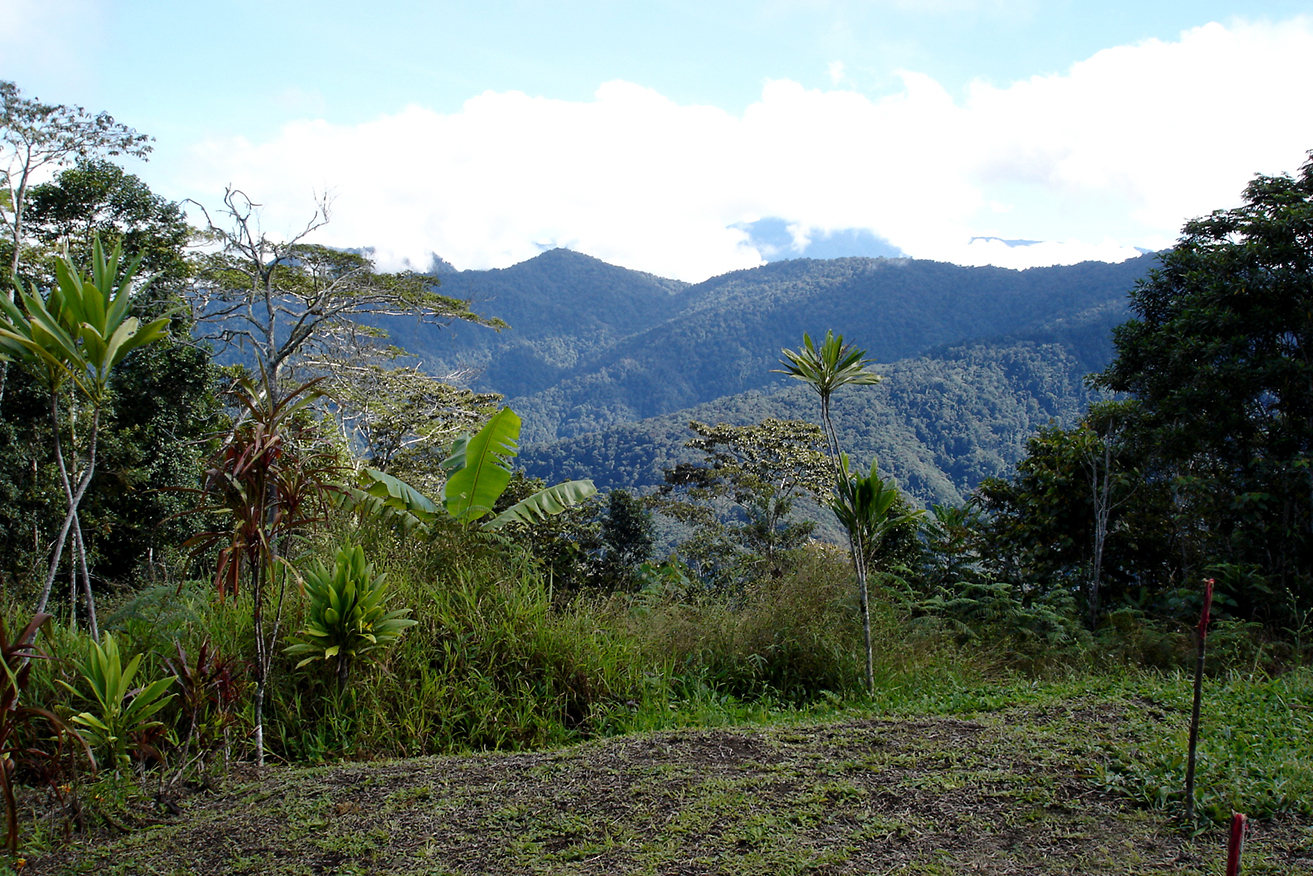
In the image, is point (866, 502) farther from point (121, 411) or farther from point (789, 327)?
point (789, 327)

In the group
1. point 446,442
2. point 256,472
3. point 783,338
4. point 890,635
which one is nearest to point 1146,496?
point 890,635

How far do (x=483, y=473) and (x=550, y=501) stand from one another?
80 centimetres

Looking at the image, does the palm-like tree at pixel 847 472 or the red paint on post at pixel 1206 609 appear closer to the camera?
the red paint on post at pixel 1206 609

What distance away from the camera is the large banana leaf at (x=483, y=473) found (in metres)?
6.35

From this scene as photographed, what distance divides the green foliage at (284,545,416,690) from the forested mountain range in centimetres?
1192

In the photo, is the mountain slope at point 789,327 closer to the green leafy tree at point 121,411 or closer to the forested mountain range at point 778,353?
the forested mountain range at point 778,353

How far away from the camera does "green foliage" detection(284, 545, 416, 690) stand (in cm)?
Answer: 396

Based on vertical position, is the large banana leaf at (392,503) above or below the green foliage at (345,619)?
above

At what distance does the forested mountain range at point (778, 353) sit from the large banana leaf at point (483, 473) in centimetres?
955

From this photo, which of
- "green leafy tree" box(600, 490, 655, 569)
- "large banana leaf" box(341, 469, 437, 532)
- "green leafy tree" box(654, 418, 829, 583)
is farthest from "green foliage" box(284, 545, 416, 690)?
"green leafy tree" box(654, 418, 829, 583)

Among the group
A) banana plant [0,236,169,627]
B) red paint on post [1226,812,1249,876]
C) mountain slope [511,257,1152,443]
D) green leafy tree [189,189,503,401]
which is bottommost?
red paint on post [1226,812,1249,876]

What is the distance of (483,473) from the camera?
252 inches

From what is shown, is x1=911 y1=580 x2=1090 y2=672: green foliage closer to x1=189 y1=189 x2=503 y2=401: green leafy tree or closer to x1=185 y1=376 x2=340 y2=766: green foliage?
x1=185 y1=376 x2=340 y2=766: green foliage

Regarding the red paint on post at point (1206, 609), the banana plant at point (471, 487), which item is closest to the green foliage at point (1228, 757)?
the red paint on post at point (1206, 609)
